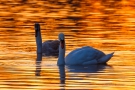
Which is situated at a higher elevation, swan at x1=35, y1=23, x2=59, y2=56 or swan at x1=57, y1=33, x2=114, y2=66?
swan at x1=57, y1=33, x2=114, y2=66

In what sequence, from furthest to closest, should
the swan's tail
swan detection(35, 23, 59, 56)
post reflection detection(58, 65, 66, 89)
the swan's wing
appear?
swan detection(35, 23, 59, 56)
the swan's wing
the swan's tail
post reflection detection(58, 65, 66, 89)

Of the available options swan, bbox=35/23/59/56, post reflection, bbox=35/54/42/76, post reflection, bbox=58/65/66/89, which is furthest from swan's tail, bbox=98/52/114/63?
swan, bbox=35/23/59/56

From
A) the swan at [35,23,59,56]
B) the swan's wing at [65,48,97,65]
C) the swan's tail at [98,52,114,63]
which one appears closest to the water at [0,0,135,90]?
the swan's tail at [98,52,114,63]

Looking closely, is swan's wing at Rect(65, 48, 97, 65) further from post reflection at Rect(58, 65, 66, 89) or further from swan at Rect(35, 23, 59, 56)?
swan at Rect(35, 23, 59, 56)

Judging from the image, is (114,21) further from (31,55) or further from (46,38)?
(31,55)

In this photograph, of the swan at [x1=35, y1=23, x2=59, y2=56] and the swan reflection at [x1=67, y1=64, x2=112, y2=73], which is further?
the swan at [x1=35, y1=23, x2=59, y2=56]

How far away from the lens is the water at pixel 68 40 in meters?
16.9

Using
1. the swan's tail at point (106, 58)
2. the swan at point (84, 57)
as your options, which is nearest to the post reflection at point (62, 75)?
the swan at point (84, 57)

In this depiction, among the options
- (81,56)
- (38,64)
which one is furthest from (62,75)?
(81,56)

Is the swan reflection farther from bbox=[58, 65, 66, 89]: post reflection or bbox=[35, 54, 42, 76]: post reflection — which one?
bbox=[35, 54, 42, 76]: post reflection

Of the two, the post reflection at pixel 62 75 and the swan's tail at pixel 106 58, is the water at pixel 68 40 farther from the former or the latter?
the swan's tail at pixel 106 58

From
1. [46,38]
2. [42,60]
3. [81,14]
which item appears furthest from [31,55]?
[81,14]

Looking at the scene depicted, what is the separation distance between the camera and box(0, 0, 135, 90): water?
666 inches

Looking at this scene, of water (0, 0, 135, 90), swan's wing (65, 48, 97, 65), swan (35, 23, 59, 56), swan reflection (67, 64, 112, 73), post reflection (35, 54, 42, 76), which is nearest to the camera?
water (0, 0, 135, 90)
